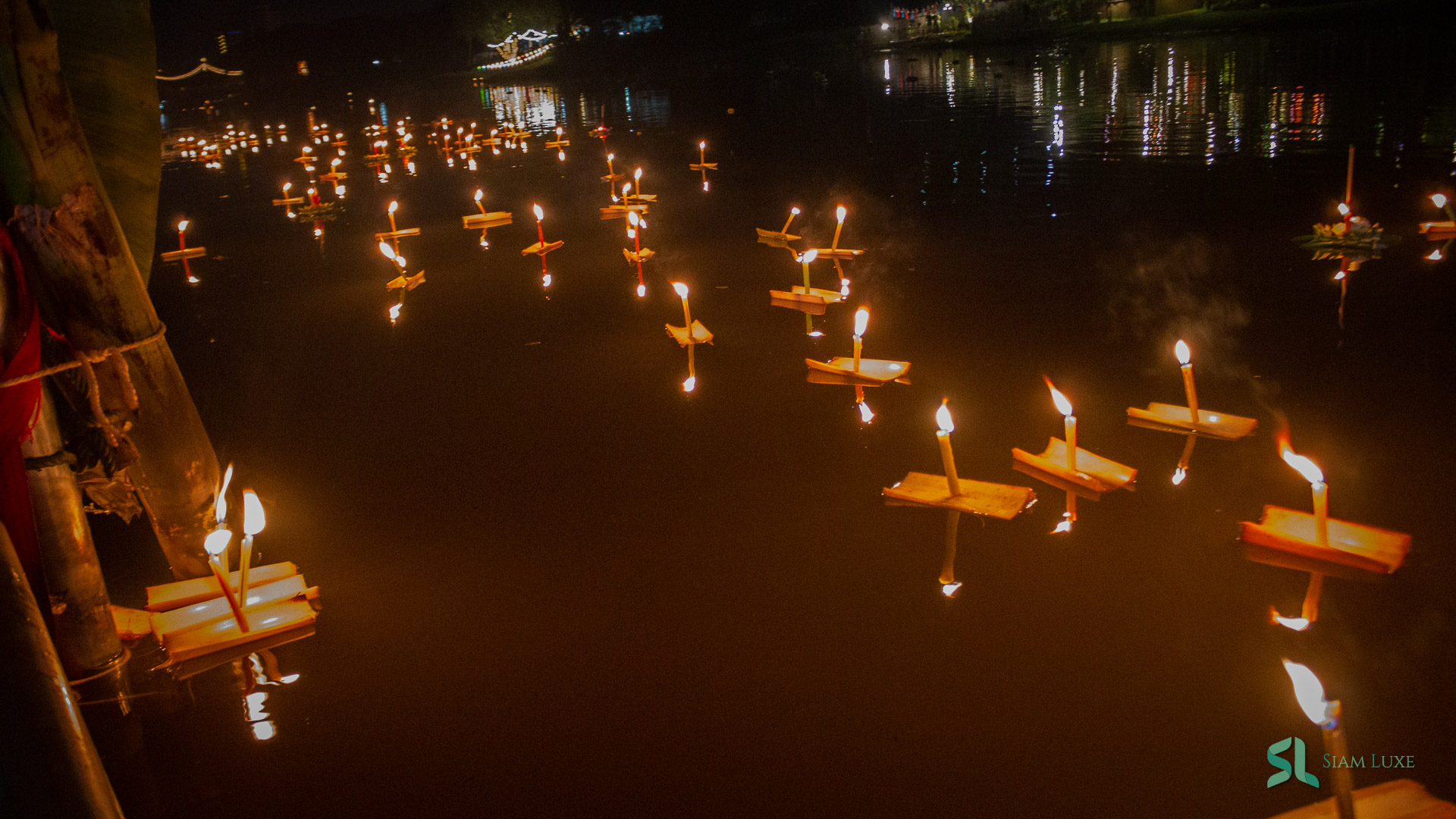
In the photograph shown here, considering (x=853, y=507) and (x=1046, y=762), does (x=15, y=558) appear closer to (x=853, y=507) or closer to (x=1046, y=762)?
(x=1046, y=762)

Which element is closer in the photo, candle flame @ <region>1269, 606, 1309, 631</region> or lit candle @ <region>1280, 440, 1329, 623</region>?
lit candle @ <region>1280, 440, 1329, 623</region>

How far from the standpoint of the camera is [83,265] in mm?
2842

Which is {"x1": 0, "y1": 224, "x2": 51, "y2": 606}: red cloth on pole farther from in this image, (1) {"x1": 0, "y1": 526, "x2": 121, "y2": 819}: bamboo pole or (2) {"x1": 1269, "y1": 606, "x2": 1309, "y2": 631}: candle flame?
(2) {"x1": 1269, "y1": 606, "x2": 1309, "y2": 631}: candle flame

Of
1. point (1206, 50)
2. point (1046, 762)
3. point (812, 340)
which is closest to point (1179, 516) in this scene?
point (1046, 762)

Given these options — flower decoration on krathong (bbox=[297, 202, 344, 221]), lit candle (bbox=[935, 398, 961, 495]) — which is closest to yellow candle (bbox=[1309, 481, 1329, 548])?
lit candle (bbox=[935, 398, 961, 495])

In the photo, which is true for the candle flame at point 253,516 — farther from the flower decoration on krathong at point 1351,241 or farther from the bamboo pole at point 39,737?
the flower decoration on krathong at point 1351,241

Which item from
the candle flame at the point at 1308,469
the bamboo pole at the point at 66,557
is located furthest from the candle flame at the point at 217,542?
the candle flame at the point at 1308,469

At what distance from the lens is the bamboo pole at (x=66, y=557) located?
104 inches

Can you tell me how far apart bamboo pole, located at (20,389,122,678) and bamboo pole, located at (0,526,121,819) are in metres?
1.06

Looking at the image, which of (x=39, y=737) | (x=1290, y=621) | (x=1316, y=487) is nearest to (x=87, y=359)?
(x=39, y=737)

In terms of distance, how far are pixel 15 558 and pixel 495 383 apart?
3.70 metres

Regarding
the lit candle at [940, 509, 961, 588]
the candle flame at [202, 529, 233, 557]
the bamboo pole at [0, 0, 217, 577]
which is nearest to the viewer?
the bamboo pole at [0, 0, 217, 577]

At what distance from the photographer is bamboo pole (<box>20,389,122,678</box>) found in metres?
2.64

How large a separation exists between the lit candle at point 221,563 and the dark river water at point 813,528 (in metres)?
0.26
